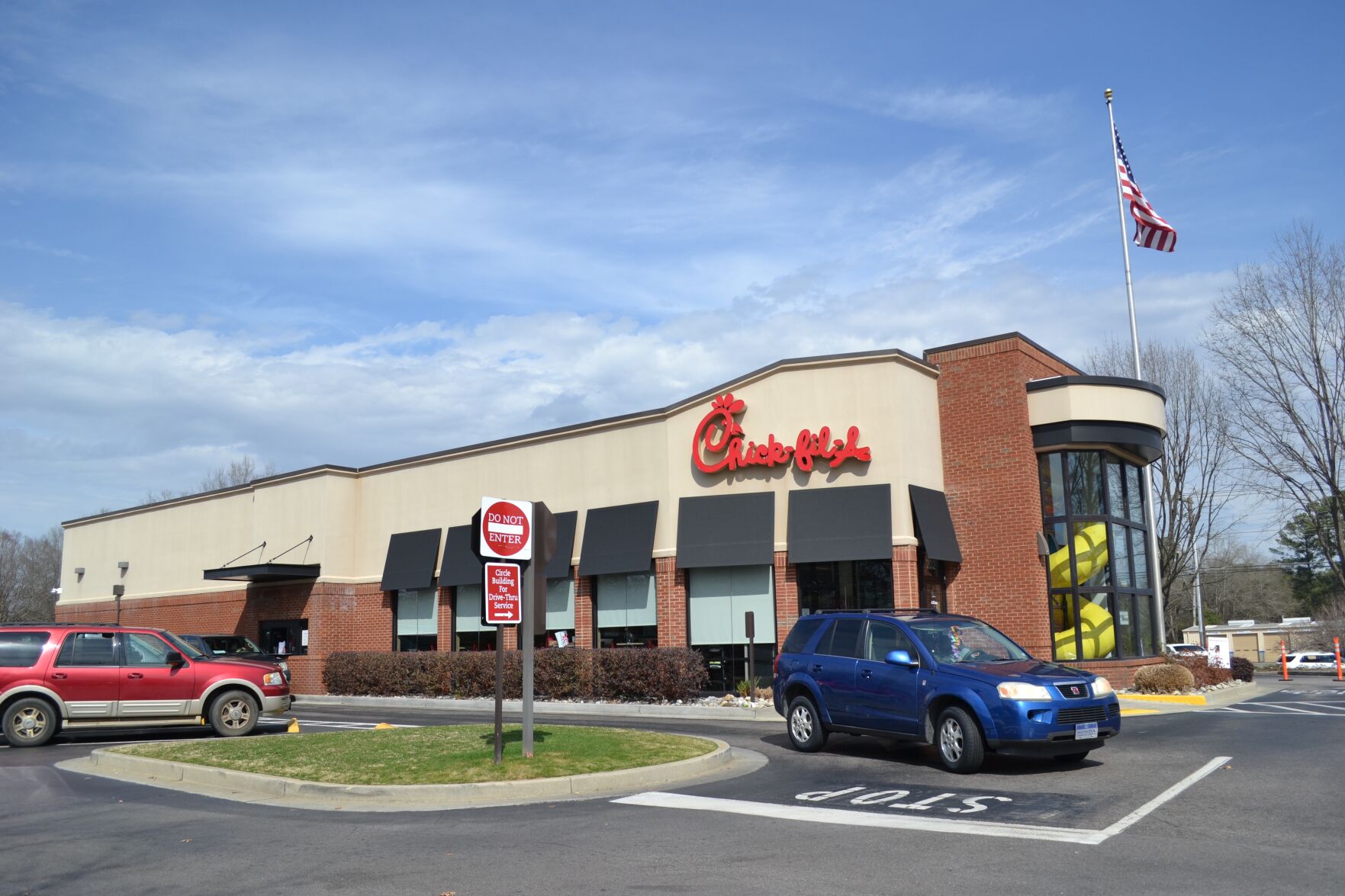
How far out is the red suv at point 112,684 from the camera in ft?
54.0

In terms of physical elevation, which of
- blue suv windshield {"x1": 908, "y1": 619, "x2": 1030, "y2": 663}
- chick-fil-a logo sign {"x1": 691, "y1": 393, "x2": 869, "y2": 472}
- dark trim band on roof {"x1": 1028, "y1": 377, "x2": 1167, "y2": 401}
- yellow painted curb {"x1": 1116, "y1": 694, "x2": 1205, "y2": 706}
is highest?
dark trim band on roof {"x1": 1028, "y1": 377, "x2": 1167, "y2": 401}

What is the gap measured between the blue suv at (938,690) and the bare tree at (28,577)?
60.8 metres

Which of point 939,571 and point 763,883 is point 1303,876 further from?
point 939,571

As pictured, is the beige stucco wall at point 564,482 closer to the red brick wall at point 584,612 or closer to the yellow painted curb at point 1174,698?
the red brick wall at point 584,612

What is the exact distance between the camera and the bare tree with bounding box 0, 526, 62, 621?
66.7m

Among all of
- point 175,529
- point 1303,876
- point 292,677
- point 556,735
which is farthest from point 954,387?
point 175,529

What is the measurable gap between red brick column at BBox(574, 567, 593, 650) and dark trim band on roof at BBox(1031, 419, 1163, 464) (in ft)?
36.9

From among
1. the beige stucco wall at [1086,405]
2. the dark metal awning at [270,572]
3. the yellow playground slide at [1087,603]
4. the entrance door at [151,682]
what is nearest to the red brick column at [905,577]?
the yellow playground slide at [1087,603]

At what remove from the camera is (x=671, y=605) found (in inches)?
→ 979

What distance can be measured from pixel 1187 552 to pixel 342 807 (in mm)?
35927

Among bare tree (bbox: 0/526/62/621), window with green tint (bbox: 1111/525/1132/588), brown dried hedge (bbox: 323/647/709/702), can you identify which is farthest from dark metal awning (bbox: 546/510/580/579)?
bare tree (bbox: 0/526/62/621)

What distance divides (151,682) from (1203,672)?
2165 cm

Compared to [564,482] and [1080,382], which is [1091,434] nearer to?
[1080,382]

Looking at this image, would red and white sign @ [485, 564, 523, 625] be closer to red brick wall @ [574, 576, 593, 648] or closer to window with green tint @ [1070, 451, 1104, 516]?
red brick wall @ [574, 576, 593, 648]
